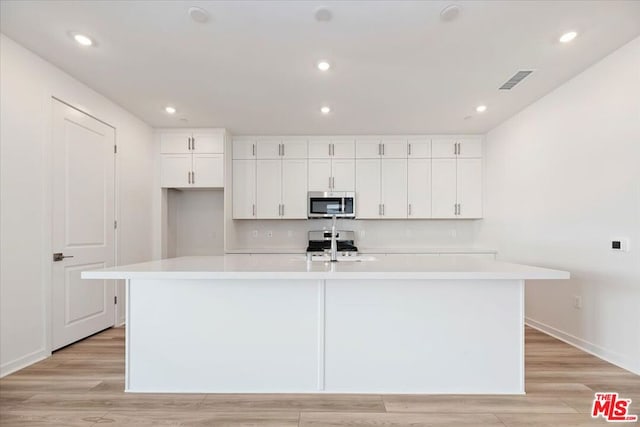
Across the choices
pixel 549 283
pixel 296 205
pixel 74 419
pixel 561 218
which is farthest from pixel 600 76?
pixel 74 419

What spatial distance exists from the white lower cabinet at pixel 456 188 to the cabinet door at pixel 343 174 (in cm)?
113

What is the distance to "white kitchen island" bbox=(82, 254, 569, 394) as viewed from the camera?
2.19 meters

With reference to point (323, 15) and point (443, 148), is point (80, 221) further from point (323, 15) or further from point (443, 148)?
point (443, 148)

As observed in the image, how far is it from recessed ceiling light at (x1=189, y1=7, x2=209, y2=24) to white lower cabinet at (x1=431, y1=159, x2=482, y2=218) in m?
3.61

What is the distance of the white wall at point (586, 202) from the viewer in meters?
2.61

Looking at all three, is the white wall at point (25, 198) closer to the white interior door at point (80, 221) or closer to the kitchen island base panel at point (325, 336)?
the white interior door at point (80, 221)

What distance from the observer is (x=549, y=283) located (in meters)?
3.55

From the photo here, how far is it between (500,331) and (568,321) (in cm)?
159

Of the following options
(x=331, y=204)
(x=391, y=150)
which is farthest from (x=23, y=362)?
(x=391, y=150)

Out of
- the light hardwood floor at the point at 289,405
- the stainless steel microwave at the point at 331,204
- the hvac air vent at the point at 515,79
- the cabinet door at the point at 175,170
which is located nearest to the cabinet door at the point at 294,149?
the stainless steel microwave at the point at 331,204

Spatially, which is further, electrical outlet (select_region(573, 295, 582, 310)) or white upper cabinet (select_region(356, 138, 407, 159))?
white upper cabinet (select_region(356, 138, 407, 159))

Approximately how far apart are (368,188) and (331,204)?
1.88ft

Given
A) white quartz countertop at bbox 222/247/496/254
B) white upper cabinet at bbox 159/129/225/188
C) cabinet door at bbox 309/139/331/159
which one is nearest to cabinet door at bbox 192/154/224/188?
white upper cabinet at bbox 159/129/225/188

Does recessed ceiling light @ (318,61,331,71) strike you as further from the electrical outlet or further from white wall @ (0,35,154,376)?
the electrical outlet
